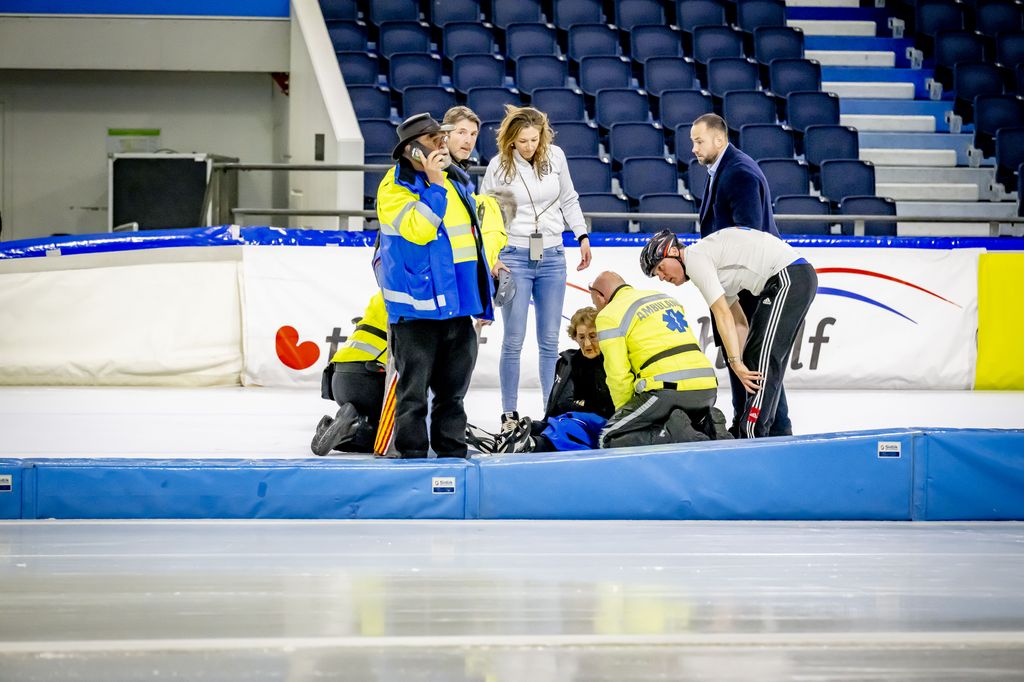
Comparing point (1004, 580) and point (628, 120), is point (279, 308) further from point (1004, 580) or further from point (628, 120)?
point (1004, 580)

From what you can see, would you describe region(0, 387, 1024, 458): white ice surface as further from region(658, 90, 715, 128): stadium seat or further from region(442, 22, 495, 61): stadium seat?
region(442, 22, 495, 61): stadium seat

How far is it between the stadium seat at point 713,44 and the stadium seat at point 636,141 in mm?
1960

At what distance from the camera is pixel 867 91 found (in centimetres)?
1167

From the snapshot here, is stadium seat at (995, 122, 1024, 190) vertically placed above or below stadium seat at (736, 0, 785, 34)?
below

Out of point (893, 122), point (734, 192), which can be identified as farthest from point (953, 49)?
point (734, 192)

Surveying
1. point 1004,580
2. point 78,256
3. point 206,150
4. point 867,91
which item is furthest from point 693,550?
point 206,150

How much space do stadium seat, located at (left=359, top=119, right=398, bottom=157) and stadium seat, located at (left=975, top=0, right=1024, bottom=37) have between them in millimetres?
6241

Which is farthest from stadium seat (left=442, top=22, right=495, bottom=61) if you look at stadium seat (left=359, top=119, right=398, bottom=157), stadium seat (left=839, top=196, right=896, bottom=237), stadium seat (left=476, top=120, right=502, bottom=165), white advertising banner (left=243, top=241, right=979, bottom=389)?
white advertising banner (left=243, top=241, right=979, bottom=389)

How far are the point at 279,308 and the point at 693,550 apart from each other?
4653mm

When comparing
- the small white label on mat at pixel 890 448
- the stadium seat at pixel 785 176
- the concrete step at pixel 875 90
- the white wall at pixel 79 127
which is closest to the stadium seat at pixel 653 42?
the concrete step at pixel 875 90

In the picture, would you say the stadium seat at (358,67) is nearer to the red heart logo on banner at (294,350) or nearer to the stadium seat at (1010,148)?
the red heart logo on banner at (294,350)

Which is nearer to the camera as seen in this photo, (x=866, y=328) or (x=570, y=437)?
(x=570, y=437)

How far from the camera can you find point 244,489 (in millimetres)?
3832

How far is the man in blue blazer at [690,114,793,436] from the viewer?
4.79 m
